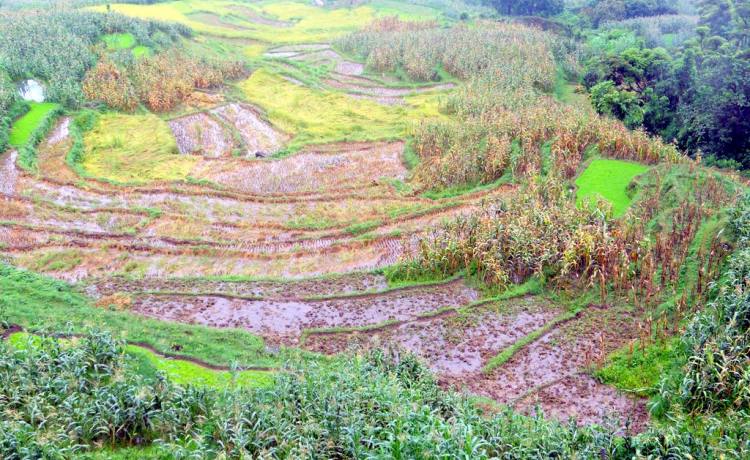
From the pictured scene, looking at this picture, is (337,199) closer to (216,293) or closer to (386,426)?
(216,293)

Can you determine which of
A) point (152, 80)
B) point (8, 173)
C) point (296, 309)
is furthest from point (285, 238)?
point (152, 80)

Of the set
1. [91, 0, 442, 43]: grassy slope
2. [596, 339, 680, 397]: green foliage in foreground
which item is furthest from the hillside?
[91, 0, 442, 43]: grassy slope

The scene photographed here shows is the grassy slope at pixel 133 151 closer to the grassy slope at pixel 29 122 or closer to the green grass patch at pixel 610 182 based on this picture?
the grassy slope at pixel 29 122

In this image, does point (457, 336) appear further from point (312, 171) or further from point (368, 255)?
point (312, 171)

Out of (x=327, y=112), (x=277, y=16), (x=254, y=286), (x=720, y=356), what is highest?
(x=277, y=16)

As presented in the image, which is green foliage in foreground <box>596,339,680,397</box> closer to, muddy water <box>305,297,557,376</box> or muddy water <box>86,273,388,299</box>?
muddy water <box>305,297,557,376</box>

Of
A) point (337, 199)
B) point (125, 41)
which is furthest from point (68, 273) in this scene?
point (125, 41)

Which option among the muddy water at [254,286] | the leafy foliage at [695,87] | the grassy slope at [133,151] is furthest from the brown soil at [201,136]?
the leafy foliage at [695,87]
